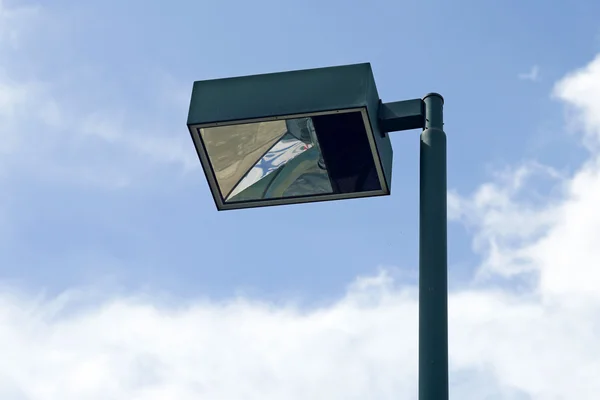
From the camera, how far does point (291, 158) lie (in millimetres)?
5215

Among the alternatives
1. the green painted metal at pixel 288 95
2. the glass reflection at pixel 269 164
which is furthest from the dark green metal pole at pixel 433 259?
the glass reflection at pixel 269 164

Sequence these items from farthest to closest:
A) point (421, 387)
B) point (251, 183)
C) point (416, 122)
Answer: point (251, 183), point (416, 122), point (421, 387)

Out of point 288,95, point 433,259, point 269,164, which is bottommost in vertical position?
point 433,259

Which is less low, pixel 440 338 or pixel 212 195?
pixel 212 195

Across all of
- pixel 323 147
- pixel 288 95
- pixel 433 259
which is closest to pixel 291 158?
pixel 323 147

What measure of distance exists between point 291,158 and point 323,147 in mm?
214

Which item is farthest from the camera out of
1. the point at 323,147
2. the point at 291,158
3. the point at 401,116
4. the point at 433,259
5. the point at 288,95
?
the point at 291,158

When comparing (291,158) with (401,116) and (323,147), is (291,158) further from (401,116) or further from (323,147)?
(401,116)

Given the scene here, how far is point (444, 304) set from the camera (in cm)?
432

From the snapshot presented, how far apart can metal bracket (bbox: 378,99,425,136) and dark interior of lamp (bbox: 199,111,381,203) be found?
14 cm

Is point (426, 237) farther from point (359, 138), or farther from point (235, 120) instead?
point (235, 120)

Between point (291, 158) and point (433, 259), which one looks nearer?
point (433, 259)

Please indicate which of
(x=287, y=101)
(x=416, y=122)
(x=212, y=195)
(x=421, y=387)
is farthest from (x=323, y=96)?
(x=421, y=387)

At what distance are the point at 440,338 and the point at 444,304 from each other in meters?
0.15
